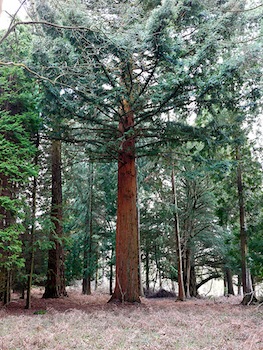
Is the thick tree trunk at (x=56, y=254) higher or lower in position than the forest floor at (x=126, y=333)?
higher

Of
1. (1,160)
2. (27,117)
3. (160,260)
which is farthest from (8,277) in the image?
(160,260)

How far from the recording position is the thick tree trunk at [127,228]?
9.20 meters

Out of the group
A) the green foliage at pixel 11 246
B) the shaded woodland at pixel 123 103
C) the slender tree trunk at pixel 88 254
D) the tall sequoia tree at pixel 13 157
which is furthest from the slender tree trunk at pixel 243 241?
the slender tree trunk at pixel 88 254

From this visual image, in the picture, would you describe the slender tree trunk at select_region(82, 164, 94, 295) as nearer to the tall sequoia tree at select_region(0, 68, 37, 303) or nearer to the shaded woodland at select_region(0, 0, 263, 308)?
the shaded woodland at select_region(0, 0, 263, 308)

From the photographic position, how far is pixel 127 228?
31.5 feet

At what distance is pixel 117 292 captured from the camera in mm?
9328

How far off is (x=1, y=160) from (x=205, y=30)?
6534 millimetres

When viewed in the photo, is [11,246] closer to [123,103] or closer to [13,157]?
[13,157]

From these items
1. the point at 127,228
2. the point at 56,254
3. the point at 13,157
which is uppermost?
the point at 13,157

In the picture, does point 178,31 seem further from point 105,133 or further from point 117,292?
point 117,292

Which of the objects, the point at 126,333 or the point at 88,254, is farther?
the point at 88,254

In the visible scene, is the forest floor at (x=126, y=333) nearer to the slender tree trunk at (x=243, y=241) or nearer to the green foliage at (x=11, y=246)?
the green foliage at (x=11, y=246)

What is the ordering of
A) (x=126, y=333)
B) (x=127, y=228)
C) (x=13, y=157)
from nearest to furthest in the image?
1. (x=126, y=333)
2. (x=13, y=157)
3. (x=127, y=228)

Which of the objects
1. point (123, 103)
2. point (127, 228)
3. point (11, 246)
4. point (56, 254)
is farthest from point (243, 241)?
point (11, 246)
